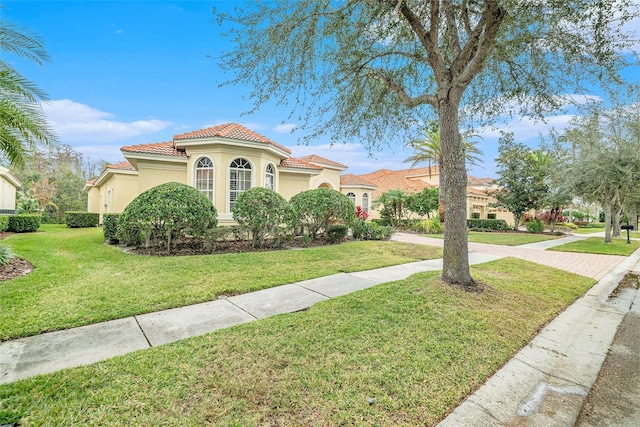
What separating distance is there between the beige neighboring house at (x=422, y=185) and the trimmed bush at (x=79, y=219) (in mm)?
25563

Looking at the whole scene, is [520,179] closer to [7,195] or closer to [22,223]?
[22,223]

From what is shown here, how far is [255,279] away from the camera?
21.2 ft

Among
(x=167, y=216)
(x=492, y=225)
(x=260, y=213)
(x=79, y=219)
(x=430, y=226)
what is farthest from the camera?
(x=492, y=225)

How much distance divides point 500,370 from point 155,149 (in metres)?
14.5

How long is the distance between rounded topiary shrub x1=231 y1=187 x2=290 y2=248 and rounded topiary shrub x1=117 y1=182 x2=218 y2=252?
957 mm

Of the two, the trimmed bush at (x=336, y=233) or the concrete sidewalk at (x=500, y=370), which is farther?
the trimmed bush at (x=336, y=233)

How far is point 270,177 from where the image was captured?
570 inches

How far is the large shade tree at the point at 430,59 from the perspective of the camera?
555cm

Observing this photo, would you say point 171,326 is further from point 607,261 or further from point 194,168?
point 607,261

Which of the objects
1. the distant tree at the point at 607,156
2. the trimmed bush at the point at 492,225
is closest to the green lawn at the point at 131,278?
the distant tree at the point at 607,156

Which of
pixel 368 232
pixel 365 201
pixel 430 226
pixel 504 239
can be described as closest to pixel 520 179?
pixel 504 239

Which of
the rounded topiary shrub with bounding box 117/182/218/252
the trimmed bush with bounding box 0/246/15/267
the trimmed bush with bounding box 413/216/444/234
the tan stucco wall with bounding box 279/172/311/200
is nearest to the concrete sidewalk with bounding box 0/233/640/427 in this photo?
the rounded topiary shrub with bounding box 117/182/218/252

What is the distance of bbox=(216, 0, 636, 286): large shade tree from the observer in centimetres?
555

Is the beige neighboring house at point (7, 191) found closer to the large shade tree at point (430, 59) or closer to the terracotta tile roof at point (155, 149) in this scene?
the terracotta tile roof at point (155, 149)
